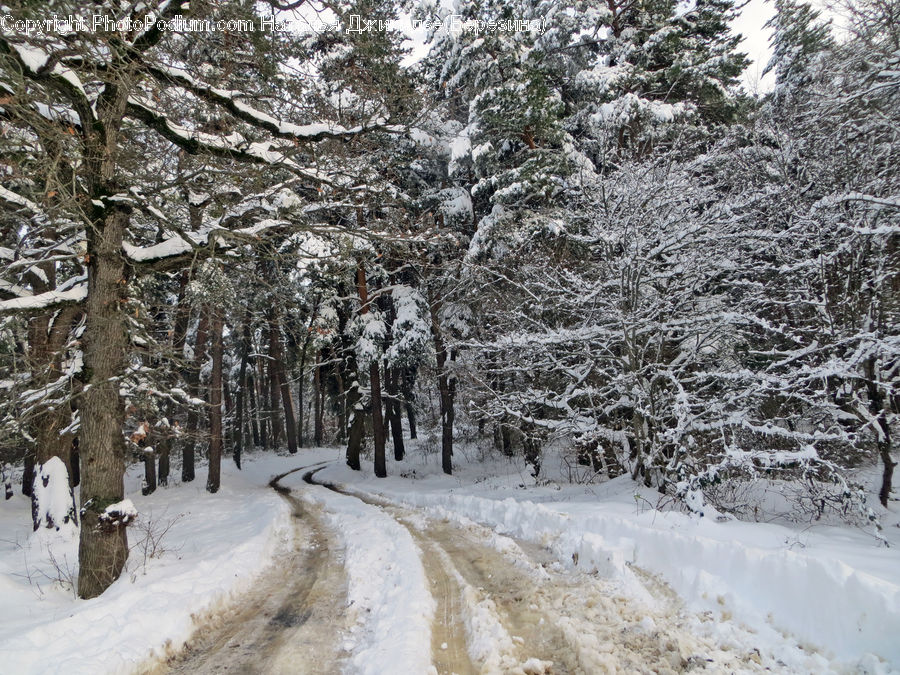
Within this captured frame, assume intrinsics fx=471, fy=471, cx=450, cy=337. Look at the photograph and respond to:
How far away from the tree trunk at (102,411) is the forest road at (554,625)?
3.69 m

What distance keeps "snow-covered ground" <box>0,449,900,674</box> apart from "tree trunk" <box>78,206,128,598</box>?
14.9 inches

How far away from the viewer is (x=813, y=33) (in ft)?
30.8

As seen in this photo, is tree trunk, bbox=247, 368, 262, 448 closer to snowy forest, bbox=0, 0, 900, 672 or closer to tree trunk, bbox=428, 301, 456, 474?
snowy forest, bbox=0, 0, 900, 672

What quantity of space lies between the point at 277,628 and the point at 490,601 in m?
2.08

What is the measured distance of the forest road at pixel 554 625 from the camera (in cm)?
350

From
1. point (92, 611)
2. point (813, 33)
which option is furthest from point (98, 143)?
point (813, 33)

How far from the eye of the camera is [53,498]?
324 inches

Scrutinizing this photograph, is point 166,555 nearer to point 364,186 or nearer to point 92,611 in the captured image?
point 92,611

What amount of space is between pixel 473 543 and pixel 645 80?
41.1ft

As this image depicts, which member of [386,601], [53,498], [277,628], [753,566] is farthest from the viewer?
[53,498]

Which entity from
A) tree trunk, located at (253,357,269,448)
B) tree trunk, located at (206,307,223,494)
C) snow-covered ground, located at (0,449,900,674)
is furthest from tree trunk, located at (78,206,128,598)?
tree trunk, located at (253,357,269,448)

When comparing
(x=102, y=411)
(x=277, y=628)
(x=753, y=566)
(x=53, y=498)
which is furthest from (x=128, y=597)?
(x=753, y=566)

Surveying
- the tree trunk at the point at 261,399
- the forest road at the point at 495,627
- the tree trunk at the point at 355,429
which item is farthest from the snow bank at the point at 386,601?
the tree trunk at the point at 261,399

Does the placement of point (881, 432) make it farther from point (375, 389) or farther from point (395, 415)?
point (395, 415)
